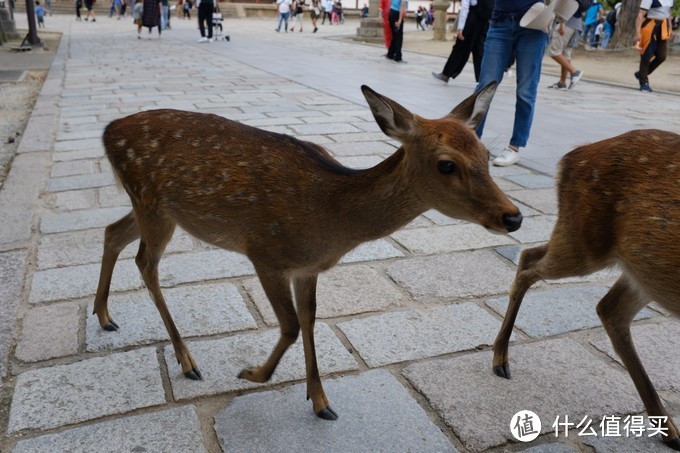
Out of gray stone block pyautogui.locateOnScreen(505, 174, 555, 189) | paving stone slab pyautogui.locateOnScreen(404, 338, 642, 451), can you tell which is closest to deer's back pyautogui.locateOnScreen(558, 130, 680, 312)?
paving stone slab pyautogui.locateOnScreen(404, 338, 642, 451)

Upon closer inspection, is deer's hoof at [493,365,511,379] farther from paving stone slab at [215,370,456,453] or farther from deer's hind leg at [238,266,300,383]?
deer's hind leg at [238,266,300,383]

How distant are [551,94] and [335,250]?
32.3 ft

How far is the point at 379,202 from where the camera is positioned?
7.59 ft

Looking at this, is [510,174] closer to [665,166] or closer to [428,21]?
[665,166]

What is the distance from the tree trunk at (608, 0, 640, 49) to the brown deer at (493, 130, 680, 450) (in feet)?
75.4

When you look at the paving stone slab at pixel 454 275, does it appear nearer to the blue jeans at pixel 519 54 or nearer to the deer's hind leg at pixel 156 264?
the deer's hind leg at pixel 156 264

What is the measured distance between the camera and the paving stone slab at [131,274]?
3311 mm

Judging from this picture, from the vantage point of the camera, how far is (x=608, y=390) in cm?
260

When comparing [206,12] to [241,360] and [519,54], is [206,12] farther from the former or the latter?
[241,360]

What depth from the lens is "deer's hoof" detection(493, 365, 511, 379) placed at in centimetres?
267

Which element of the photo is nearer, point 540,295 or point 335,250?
point 335,250

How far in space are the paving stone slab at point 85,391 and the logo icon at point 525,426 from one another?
4.56ft

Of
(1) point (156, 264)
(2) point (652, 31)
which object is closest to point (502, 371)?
(1) point (156, 264)

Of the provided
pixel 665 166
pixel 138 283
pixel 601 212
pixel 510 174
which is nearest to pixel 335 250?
pixel 601 212
